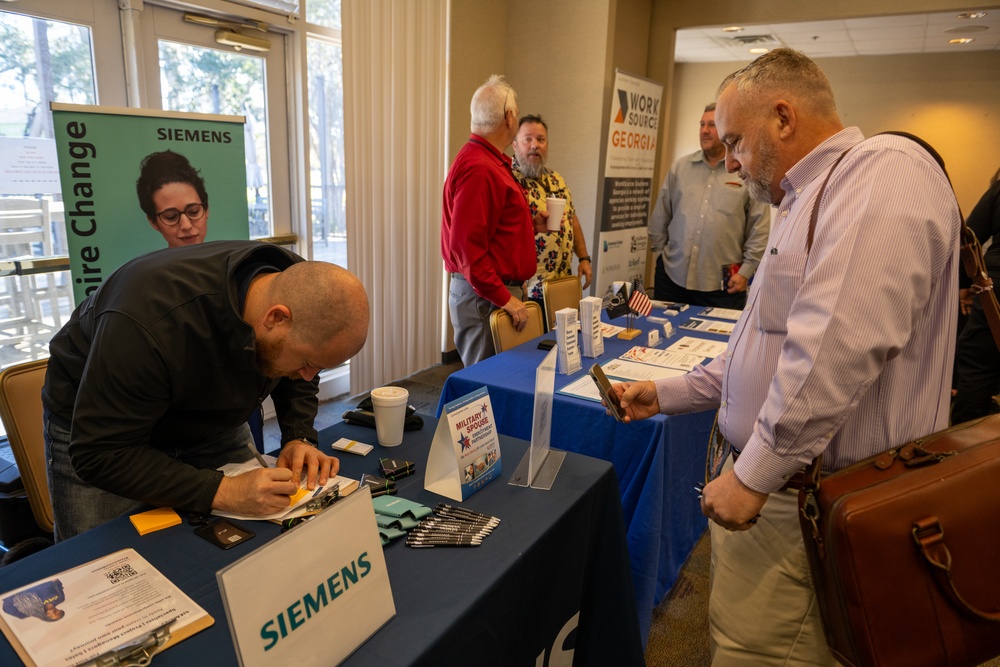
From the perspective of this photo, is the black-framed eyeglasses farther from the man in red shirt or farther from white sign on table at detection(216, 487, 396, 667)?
white sign on table at detection(216, 487, 396, 667)

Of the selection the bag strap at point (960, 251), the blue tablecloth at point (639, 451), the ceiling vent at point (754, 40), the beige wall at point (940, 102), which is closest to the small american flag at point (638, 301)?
the blue tablecloth at point (639, 451)

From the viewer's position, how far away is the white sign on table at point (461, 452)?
3.89ft

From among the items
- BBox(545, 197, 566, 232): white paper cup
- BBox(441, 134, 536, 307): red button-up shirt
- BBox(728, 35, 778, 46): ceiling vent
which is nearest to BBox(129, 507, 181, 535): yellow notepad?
BBox(441, 134, 536, 307): red button-up shirt

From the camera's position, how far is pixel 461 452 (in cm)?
119

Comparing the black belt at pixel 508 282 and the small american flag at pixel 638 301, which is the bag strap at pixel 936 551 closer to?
the small american flag at pixel 638 301

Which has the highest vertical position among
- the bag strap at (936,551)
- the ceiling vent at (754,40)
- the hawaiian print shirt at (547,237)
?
the ceiling vent at (754,40)

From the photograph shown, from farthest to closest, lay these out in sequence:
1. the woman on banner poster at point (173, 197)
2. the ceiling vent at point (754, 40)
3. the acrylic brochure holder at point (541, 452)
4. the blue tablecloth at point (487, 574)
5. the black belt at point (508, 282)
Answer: the ceiling vent at point (754, 40), the black belt at point (508, 282), the woman on banner poster at point (173, 197), the acrylic brochure holder at point (541, 452), the blue tablecloth at point (487, 574)

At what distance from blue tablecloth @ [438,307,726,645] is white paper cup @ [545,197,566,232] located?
116cm

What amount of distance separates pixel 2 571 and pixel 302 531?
545 mm

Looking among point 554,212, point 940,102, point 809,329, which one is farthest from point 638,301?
point 940,102

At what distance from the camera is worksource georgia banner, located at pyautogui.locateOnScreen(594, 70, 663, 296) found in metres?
4.34

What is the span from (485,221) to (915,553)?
2.05m

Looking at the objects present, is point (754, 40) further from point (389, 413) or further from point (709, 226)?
point (389, 413)

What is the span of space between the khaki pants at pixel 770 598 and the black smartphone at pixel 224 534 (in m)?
0.91
